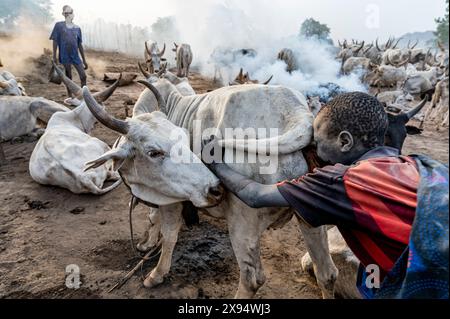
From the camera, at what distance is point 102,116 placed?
91.0 inches

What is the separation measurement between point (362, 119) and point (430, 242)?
77cm

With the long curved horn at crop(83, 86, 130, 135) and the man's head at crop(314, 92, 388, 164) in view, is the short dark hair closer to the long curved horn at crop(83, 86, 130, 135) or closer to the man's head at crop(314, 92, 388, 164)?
the man's head at crop(314, 92, 388, 164)

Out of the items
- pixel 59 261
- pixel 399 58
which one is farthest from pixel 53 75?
pixel 399 58

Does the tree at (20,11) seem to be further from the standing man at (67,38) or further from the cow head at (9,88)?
the cow head at (9,88)

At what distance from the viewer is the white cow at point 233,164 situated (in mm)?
A: 2262

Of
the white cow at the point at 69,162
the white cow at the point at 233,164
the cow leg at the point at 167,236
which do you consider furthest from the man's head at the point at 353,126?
the white cow at the point at 69,162

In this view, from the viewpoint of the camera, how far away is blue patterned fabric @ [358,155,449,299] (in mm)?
1151

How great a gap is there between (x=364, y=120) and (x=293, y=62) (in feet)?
62.4

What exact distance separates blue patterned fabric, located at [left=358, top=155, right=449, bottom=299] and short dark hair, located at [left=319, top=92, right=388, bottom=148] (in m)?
0.45

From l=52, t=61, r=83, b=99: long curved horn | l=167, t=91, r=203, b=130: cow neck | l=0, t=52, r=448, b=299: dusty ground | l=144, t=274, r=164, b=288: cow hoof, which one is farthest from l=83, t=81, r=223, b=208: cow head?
l=52, t=61, r=83, b=99: long curved horn

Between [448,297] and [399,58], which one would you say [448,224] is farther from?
[399,58]

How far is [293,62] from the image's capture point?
770 inches

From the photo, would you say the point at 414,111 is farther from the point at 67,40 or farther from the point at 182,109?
the point at 67,40

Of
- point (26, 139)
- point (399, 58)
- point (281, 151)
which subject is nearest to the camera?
Result: point (281, 151)
